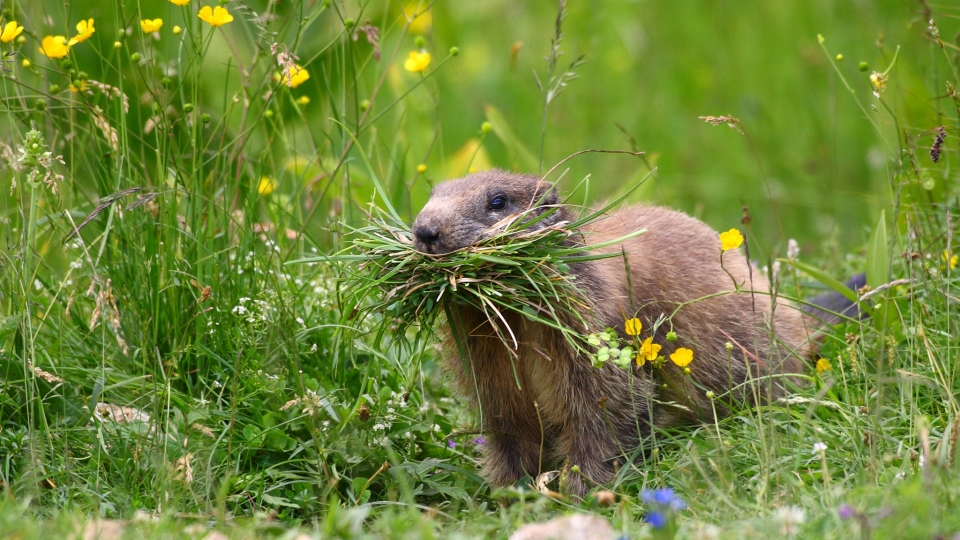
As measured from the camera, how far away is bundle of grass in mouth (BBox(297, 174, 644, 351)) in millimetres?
3533

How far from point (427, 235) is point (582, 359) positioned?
817mm

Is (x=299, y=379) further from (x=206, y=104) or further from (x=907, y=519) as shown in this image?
(x=206, y=104)

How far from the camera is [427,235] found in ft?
11.7

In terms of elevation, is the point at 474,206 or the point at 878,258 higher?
the point at 474,206

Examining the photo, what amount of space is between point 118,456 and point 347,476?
0.85 metres

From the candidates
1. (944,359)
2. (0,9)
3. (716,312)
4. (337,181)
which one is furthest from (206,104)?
(944,359)

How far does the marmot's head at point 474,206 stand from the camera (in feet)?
11.8

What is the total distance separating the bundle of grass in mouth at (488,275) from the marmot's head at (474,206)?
0.05 m

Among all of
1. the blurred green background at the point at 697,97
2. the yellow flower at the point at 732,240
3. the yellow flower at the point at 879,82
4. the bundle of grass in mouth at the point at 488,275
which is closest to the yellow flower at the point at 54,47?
the bundle of grass in mouth at the point at 488,275

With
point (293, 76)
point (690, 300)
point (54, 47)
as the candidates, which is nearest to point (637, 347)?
A: point (690, 300)

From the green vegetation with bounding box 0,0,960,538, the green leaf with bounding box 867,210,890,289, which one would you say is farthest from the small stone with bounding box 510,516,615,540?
the green leaf with bounding box 867,210,890,289

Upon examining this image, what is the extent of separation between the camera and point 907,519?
239 centimetres

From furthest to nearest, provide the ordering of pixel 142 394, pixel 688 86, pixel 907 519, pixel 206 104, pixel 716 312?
1. pixel 688 86
2. pixel 206 104
3. pixel 716 312
4. pixel 142 394
5. pixel 907 519

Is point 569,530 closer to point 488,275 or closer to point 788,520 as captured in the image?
point 788,520
